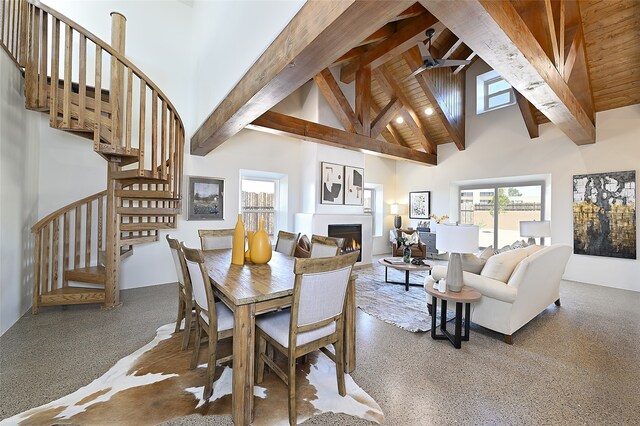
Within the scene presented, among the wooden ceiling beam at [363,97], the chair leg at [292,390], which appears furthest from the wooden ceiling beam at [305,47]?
the wooden ceiling beam at [363,97]

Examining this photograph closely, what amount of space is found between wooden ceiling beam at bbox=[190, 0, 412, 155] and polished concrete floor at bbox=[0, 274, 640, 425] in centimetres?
232

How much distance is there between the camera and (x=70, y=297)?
123 inches

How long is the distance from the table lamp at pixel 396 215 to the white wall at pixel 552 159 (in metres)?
0.96

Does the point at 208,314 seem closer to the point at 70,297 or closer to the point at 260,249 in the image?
the point at 260,249

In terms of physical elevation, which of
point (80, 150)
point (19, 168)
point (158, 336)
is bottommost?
point (158, 336)

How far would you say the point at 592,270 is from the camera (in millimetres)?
4727

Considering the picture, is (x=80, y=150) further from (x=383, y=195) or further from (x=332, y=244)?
(x=383, y=195)

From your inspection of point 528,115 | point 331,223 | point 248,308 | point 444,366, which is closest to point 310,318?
point 248,308

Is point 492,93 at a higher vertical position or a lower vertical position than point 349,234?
higher

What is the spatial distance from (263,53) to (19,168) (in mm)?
3060

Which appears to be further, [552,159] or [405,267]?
[552,159]

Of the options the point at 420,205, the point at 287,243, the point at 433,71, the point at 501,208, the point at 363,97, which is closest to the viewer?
the point at 287,243

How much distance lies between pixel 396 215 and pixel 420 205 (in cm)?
76

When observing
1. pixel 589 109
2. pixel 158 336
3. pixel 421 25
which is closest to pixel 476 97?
pixel 589 109
